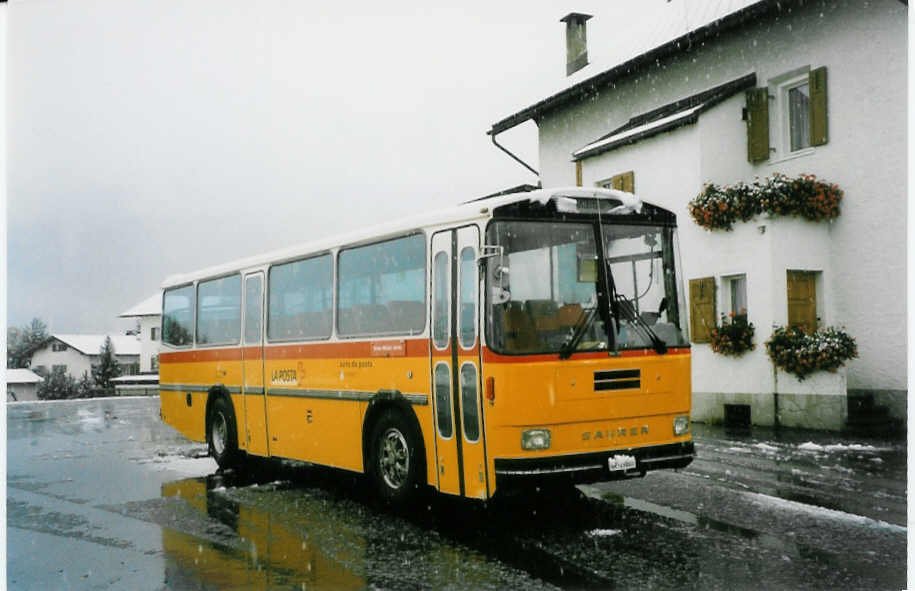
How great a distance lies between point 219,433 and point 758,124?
36.4 feet

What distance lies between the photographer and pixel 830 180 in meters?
15.7

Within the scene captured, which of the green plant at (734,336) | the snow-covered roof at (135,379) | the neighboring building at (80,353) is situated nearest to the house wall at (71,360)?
the neighboring building at (80,353)

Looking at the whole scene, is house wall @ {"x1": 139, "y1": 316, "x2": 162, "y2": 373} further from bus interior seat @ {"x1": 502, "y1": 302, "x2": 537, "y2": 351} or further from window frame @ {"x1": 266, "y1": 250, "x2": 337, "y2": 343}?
bus interior seat @ {"x1": 502, "y1": 302, "x2": 537, "y2": 351}

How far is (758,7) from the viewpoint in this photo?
16.8m

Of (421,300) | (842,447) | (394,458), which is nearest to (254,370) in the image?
(394,458)

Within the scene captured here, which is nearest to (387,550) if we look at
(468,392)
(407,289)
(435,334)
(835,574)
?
(468,392)

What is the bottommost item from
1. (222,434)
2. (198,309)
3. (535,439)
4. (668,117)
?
(222,434)

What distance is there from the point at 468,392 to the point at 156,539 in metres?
2.88

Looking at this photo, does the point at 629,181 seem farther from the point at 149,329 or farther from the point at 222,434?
the point at 222,434

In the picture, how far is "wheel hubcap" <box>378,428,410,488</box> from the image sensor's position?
8.45 metres

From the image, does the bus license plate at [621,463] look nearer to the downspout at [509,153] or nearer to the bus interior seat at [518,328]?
the bus interior seat at [518,328]

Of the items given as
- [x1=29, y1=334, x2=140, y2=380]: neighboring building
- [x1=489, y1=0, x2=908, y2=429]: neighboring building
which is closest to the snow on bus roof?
[x1=29, y1=334, x2=140, y2=380]: neighboring building

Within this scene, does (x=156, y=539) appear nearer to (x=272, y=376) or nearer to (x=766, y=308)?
(x=272, y=376)

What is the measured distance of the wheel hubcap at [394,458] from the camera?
845 centimetres
